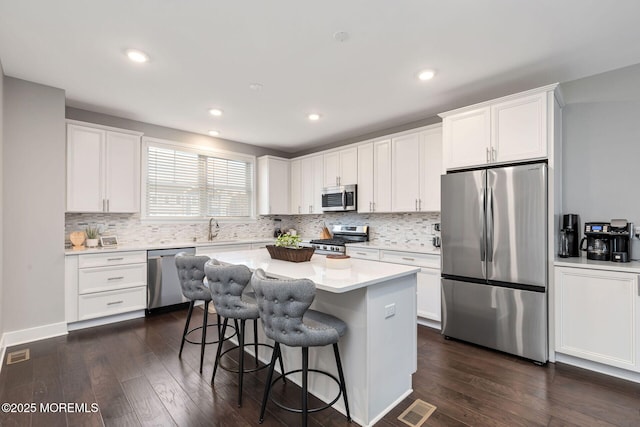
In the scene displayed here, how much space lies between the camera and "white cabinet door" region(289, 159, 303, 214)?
584 centimetres

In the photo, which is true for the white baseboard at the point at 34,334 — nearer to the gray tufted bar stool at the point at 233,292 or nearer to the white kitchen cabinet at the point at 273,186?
the gray tufted bar stool at the point at 233,292

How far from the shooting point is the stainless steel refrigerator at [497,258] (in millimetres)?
2711

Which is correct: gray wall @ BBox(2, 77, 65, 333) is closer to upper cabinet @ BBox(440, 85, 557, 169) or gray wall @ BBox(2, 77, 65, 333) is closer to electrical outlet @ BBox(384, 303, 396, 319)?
electrical outlet @ BBox(384, 303, 396, 319)

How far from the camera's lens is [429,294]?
3.61m

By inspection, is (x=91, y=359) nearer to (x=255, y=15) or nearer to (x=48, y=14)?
(x=48, y=14)

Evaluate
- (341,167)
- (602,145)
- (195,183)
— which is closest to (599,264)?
(602,145)

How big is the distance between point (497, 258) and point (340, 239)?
2.64 m

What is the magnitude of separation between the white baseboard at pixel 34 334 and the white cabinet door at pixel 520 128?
4959 millimetres

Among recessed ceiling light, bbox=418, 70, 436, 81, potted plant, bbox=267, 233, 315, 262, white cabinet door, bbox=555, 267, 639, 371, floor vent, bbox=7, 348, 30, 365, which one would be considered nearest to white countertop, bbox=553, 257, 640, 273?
white cabinet door, bbox=555, 267, 639, 371

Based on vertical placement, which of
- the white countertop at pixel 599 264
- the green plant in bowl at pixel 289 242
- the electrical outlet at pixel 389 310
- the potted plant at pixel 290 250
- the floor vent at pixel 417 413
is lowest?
the floor vent at pixel 417 413

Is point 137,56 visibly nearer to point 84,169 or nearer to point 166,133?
point 84,169

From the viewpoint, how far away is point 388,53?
258 cm

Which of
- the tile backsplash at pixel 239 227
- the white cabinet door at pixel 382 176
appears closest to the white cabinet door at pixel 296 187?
the tile backsplash at pixel 239 227

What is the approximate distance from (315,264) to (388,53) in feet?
6.20
